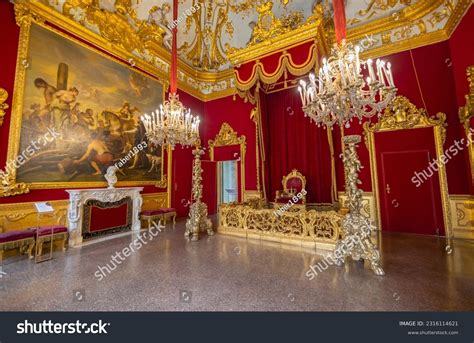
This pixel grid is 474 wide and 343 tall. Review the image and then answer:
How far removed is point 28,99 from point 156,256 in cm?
382

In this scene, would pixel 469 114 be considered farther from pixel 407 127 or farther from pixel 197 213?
pixel 197 213

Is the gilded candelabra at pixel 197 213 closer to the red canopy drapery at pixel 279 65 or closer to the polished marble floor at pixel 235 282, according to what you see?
the polished marble floor at pixel 235 282

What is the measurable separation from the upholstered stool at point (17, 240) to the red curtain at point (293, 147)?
533 centimetres

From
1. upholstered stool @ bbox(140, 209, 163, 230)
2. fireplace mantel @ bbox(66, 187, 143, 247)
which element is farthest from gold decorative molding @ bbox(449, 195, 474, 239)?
fireplace mantel @ bbox(66, 187, 143, 247)

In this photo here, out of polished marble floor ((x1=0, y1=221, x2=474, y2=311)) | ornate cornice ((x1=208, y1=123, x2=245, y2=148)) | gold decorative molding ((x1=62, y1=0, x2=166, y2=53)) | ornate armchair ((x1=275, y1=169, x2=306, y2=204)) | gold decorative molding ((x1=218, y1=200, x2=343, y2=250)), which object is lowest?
polished marble floor ((x1=0, y1=221, x2=474, y2=311))

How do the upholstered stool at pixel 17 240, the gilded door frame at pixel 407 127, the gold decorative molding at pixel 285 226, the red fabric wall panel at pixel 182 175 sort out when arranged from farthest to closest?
the red fabric wall panel at pixel 182 175
the gilded door frame at pixel 407 127
the gold decorative molding at pixel 285 226
the upholstered stool at pixel 17 240

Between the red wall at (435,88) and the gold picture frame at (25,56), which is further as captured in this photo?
the red wall at (435,88)

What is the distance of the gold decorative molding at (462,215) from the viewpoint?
4.19m

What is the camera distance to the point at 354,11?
17.1 feet

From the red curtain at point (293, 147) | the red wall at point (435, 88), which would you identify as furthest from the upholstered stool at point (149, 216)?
the red wall at point (435, 88)

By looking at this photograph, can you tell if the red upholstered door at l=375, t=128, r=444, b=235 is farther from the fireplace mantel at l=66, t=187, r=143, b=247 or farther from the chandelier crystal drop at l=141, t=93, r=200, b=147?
the fireplace mantel at l=66, t=187, r=143, b=247

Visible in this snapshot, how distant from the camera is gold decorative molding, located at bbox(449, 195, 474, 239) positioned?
4.19m

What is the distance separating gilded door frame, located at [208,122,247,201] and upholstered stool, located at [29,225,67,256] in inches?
192

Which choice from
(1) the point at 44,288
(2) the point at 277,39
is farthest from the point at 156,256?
(2) the point at 277,39
